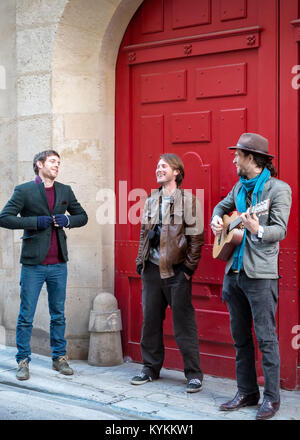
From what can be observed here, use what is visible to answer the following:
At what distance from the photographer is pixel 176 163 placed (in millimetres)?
5543

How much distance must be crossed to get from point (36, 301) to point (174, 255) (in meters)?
1.35

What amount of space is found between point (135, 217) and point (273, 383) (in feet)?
7.47

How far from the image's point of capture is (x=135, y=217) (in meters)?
6.36

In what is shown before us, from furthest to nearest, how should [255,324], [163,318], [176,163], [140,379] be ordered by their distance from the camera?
[163,318], [140,379], [176,163], [255,324]

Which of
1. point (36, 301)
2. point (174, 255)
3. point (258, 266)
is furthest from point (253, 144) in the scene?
point (36, 301)

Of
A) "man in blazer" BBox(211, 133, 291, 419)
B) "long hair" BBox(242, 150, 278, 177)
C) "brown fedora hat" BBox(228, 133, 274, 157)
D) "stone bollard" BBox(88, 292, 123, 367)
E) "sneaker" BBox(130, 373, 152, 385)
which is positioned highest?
"brown fedora hat" BBox(228, 133, 274, 157)

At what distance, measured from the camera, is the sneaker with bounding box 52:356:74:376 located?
5899mm

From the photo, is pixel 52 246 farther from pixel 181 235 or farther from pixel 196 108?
pixel 196 108

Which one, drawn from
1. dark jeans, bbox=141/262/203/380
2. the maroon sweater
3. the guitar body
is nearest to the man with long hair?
dark jeans, bbox=141/262/203/380

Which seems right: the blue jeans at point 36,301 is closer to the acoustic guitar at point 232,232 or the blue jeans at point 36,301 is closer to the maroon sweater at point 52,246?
the maroon sweater at point 52,246

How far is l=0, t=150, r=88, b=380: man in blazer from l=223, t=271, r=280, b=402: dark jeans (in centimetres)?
167

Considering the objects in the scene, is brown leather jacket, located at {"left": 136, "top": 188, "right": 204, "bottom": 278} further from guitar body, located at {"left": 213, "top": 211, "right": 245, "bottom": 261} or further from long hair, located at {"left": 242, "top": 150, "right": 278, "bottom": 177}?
long hair, located at {"left": 242, "top": 150, "right": 278, "bottom": 177}

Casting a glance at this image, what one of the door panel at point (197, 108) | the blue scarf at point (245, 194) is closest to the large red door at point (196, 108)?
the door panel at point (197, 108)

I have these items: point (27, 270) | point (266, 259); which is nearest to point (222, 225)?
point (266, 259)
